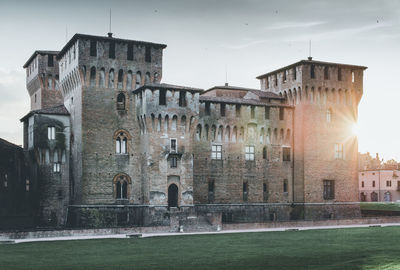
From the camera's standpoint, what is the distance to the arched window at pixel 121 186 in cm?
3894

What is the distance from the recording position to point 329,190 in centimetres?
4566

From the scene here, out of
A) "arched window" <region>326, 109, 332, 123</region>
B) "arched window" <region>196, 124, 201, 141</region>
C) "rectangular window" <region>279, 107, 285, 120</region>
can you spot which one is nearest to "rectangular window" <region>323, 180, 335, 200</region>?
"arched window" <region>326, 109, 332, 123</region>

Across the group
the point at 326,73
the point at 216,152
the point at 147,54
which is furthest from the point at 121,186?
the point at 326,73

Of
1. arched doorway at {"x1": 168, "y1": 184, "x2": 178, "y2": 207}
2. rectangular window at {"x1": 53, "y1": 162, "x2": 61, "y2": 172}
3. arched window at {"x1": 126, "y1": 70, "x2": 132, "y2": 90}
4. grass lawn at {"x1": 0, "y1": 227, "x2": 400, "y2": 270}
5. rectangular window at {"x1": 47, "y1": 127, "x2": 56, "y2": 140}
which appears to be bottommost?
grass lawn at {"x1": 0, "y1": 227, "x2": 400, "y2": 270}

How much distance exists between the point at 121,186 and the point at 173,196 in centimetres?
376

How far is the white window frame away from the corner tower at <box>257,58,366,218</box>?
3.74 metres

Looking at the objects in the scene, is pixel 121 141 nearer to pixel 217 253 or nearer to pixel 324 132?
pixel 324 132

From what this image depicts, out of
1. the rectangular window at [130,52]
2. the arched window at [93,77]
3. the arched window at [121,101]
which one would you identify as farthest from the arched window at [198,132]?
the arched window at [93,77]

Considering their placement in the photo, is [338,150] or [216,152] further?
[338,150]

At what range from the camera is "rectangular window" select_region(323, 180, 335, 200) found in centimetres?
4543

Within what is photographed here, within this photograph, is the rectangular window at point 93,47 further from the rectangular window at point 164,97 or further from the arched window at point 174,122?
the arched window at point 174,122

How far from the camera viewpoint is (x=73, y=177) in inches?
1561

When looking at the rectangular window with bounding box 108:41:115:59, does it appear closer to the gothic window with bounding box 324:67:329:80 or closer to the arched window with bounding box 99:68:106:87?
the arched window with bounding box 99:68:106:87

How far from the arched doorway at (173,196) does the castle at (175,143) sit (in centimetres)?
7
